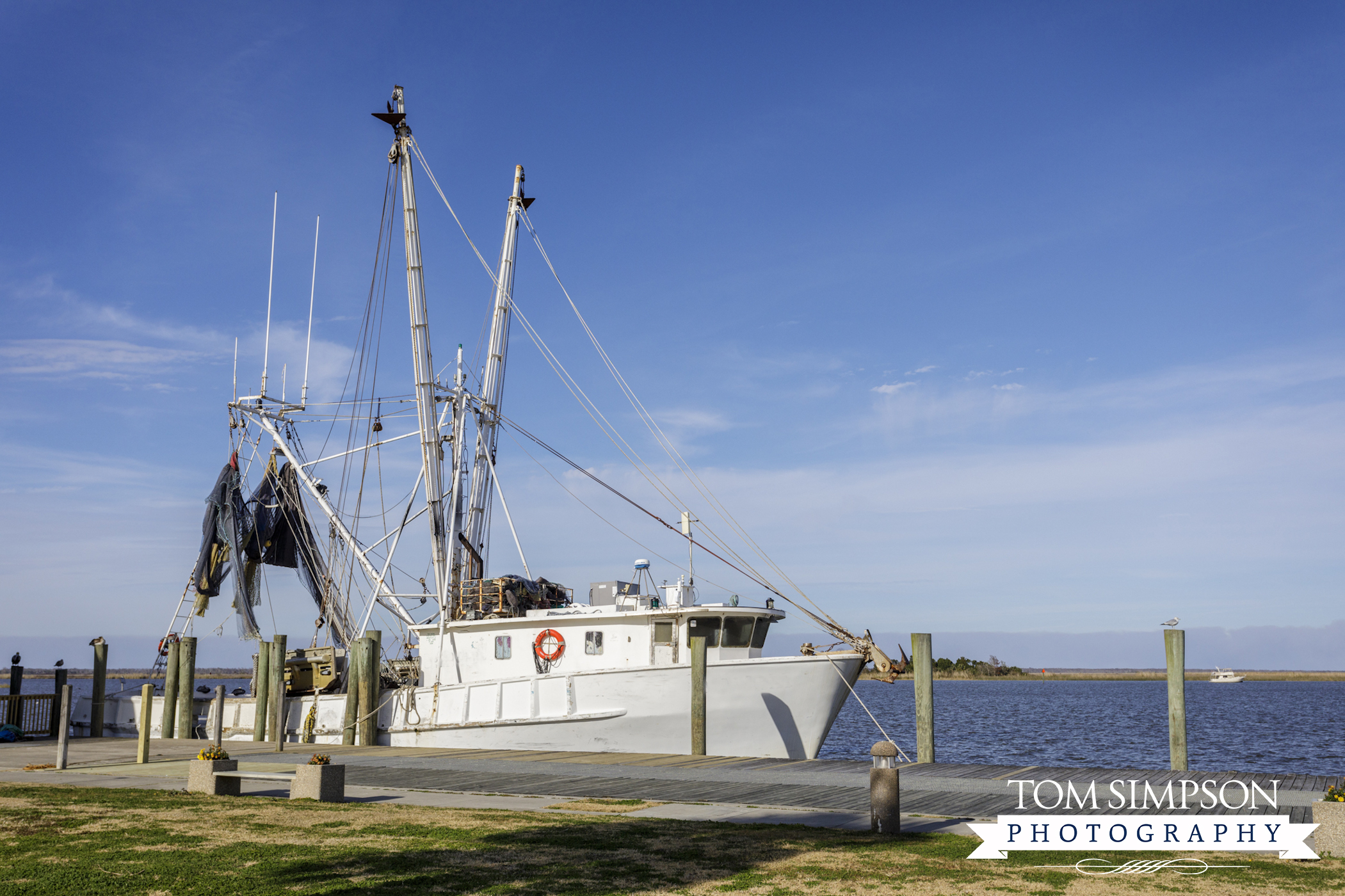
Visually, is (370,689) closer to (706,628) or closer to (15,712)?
(706,628)

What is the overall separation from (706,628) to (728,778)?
845cm

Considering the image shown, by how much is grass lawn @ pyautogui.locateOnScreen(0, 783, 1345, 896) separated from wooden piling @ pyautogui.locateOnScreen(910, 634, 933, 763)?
24.3 feet

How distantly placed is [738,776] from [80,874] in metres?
10.2

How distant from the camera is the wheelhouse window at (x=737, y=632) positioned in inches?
989

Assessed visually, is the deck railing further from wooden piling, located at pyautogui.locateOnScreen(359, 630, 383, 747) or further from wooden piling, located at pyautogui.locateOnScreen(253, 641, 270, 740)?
wooden piling, located at pyautogui.locateOnScreen(359, 630, 383, 747)

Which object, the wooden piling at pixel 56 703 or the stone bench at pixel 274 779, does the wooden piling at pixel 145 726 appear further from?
the wooden piling at pixel 56 703

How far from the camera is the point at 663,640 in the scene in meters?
25.0

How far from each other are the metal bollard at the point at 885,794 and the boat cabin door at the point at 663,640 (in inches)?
536

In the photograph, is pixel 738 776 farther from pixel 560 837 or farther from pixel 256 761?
pixel 256 761

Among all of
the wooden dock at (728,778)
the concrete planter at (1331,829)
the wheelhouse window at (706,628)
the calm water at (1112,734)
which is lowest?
the calm water at (1112,734)

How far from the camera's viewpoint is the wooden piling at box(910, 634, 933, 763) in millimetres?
18469

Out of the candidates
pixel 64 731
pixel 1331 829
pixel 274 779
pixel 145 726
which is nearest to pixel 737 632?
pixel 274 779

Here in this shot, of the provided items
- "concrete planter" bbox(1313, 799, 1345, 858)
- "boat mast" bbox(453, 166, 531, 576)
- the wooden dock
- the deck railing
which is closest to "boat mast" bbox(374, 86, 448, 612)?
"boat mast" bbox(453, 166, 531, 576)

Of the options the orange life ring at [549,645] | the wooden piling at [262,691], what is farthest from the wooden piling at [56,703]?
the orange life ring at [549,645]
